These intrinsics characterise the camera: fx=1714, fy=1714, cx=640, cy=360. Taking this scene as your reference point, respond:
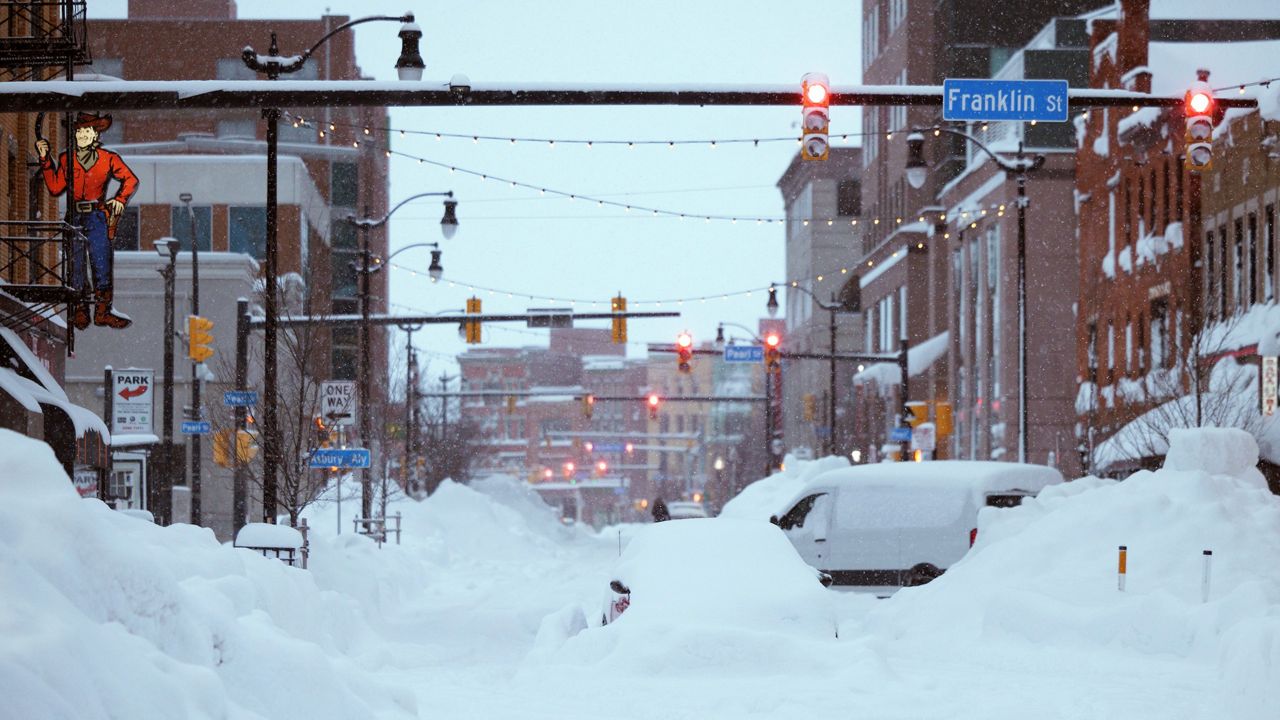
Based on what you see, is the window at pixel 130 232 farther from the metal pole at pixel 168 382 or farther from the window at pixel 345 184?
the metal pole at pixel 168 382

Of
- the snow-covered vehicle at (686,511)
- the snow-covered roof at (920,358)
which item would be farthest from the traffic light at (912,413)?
the snow-covered roof at (920,358)

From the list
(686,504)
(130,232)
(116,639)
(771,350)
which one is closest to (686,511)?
(686,504)

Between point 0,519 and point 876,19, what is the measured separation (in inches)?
3551

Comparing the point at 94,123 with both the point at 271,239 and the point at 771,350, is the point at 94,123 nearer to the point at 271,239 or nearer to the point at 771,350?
the point at 271,239

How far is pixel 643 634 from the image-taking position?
541 inches

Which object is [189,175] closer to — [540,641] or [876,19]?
[876,19]

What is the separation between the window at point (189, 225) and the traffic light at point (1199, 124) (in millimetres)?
56597

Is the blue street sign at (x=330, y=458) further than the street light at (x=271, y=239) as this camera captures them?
Yes

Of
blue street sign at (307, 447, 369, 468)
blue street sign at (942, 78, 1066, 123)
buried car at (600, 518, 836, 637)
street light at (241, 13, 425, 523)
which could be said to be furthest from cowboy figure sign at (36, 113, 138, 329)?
blue street sign at (942, 78, 1066, 123)

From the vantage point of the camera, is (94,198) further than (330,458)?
No

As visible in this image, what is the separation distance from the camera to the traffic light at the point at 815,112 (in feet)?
54.4

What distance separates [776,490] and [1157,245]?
14472mm

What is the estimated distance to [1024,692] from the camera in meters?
13.4

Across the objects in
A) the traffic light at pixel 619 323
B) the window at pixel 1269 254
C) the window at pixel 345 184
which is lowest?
the traffic light at pixel 619 323
